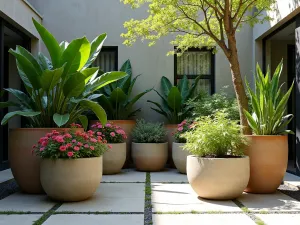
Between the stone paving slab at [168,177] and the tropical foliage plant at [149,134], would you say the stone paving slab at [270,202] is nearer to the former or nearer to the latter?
the stone paving slab at [168,177]

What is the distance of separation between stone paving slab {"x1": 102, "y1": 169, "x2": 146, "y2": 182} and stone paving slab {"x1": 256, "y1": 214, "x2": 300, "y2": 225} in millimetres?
2687

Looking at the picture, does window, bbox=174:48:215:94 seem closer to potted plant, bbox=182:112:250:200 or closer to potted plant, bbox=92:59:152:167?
potted plant, bbox=92:59:152:167

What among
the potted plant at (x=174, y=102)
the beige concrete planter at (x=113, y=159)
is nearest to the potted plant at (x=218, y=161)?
the beige concrete planter at (x=113, y=159)

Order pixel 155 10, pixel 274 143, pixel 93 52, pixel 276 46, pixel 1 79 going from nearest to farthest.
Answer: pixel 274 143 < pixel 93 52 < pixel 155 10 < pixel 1 79 < pixel 276 46

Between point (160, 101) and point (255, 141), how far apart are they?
3.99 metres

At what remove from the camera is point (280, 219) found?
3.69m

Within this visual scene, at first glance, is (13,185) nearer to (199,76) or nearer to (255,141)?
(255,141)

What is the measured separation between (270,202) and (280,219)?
0.83m

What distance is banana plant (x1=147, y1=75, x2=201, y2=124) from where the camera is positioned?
7.95 metres

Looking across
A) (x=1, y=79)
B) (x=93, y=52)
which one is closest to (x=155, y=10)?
(x=93, y=52)

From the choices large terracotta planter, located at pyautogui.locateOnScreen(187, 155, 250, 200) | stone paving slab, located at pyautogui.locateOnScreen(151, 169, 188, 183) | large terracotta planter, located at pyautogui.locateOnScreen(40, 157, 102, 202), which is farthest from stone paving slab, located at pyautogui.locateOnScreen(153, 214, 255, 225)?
stone paving slab, located at pyautogui.locateOnScreen(151, 169, 188, 183)

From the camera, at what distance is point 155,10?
5930 millimetres

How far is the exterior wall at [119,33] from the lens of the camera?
8.77m

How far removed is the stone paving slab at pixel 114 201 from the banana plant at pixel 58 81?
38.0 inches
